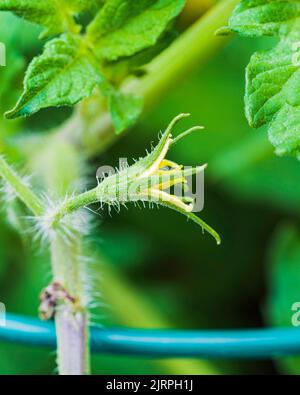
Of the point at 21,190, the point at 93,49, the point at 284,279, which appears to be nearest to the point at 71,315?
the point at 21,190

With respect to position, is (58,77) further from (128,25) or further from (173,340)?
(173,340)

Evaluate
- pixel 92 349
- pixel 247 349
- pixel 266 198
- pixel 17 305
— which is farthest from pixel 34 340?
pixel 266 198

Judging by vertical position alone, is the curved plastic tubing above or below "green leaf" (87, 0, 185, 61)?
below

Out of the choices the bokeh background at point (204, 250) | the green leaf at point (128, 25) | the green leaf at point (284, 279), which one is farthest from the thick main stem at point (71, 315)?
the green leaf at point (284, 279)

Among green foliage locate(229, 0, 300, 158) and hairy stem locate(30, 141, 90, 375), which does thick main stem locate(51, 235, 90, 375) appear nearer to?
hairy stem locate(30, 141, 90, 375)

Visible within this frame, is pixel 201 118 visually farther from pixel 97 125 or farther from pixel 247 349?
pixel 247 349

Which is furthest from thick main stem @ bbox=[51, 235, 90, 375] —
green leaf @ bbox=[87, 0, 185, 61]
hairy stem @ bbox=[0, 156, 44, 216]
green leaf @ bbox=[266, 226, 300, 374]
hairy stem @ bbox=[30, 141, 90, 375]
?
green leaf @ bbox=[266, 226, 300, 374]

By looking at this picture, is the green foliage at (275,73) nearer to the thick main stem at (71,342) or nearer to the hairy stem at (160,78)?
the hairy stem at (160,78)
